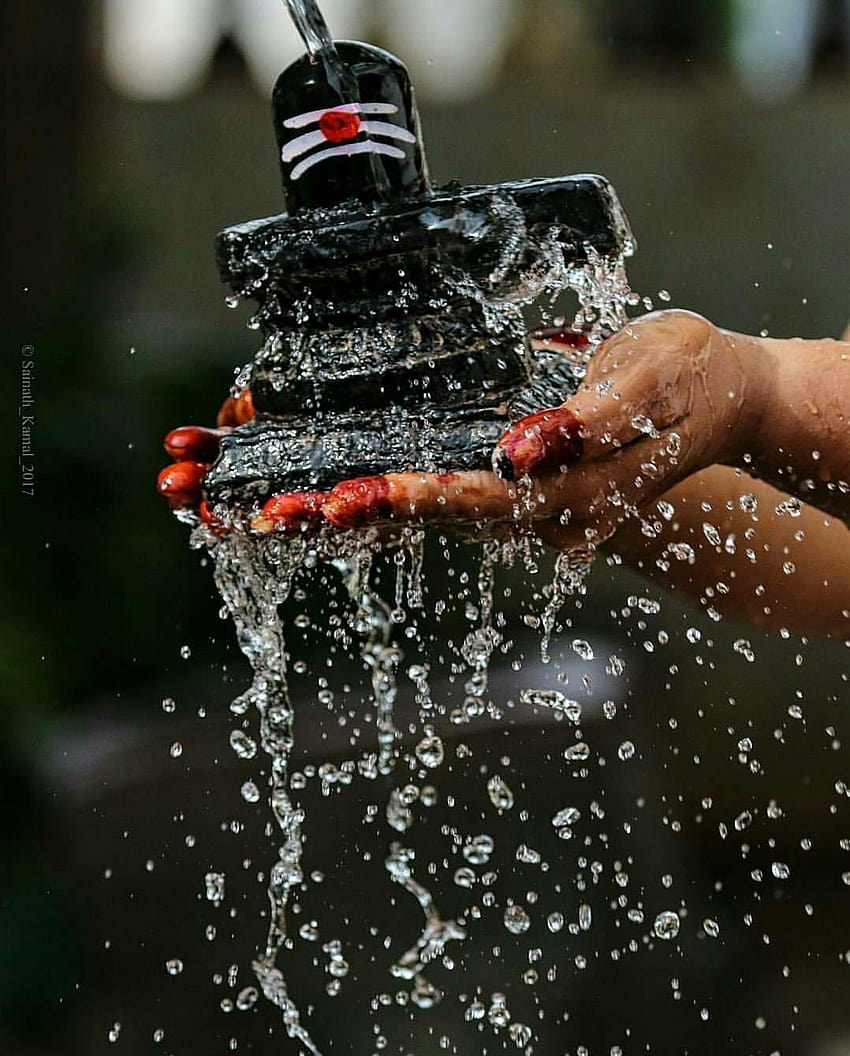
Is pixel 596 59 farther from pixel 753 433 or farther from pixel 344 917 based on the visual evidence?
pixel 753 433

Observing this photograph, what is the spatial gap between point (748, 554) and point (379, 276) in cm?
21

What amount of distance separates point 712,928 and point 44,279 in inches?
32.0

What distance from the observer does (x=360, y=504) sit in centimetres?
38

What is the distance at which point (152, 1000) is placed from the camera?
92 cm

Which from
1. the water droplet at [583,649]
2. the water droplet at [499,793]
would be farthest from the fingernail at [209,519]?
the water droplet at [499,793]

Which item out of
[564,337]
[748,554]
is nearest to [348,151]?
[564,337]

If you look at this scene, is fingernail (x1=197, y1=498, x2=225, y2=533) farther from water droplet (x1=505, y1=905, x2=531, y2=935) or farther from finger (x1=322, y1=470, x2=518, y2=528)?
water droplet (x1=505, y1=905, x2=531, y2=935)

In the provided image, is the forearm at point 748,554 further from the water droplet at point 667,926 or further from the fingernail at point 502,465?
the water droplet at point 667,926

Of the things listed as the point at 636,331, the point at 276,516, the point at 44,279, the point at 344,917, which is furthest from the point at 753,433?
the point at 44,279

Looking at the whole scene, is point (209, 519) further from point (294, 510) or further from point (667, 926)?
point (667, 926)

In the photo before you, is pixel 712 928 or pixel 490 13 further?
pixel 490 13

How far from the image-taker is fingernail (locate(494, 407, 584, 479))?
1.25 feet

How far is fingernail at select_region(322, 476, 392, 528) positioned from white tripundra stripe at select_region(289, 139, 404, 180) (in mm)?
112

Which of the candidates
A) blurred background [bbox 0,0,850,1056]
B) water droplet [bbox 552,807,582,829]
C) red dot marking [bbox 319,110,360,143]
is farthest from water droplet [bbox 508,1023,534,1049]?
red dot marking [bbox 319,110,360,143]
